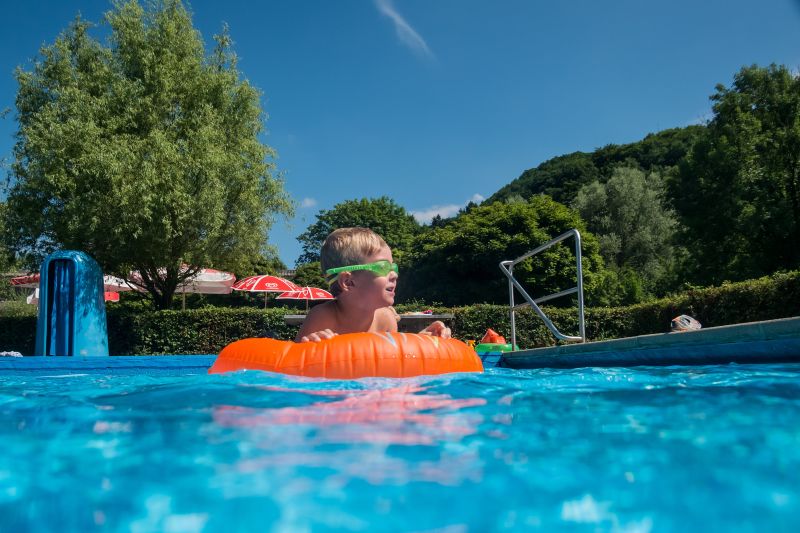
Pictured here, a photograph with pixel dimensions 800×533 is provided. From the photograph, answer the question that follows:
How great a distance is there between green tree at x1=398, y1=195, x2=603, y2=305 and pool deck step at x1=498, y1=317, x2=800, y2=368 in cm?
2039

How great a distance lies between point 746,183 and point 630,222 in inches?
519

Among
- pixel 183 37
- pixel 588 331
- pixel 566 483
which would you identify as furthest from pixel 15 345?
pixel 566 483

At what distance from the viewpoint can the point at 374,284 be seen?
4062mm

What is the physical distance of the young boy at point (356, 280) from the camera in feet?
13.3

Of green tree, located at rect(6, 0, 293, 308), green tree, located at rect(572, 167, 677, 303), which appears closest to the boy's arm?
green tree, located at rect(6, 0, 293, 308)

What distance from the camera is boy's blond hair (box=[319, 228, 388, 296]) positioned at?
4.07 m

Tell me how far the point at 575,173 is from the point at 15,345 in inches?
1652

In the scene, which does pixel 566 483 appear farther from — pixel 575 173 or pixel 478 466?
pixel 575 173

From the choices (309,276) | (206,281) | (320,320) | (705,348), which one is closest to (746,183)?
(206,281)

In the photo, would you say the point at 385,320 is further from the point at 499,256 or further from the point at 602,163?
the point at 602,163

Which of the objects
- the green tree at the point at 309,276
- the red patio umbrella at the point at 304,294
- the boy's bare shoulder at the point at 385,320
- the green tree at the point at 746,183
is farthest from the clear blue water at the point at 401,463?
the green tree at the point at 309,276

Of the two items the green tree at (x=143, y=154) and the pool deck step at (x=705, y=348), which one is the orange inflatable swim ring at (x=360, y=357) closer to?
the pool deck step at (x=705, y=348)

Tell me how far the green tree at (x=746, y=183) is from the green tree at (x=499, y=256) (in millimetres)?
4979

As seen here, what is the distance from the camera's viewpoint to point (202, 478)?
50.1 inches
